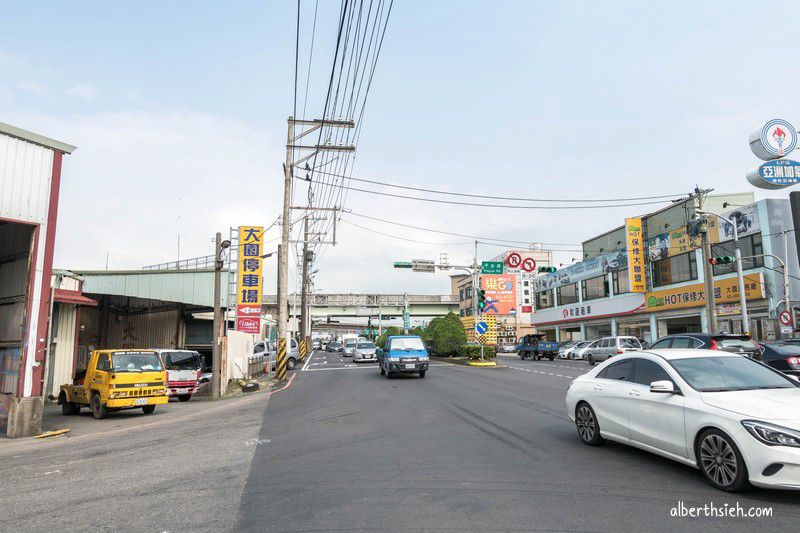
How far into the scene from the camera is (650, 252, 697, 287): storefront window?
3891cm

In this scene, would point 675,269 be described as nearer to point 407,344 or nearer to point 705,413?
point 407,344

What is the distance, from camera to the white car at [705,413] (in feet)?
16.1

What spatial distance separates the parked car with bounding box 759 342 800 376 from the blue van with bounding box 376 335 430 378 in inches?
473

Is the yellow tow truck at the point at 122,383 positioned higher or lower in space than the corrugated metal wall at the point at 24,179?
lower

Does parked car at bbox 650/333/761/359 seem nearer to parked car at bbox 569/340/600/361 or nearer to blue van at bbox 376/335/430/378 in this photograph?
blue van at bbox 376/335/430/378

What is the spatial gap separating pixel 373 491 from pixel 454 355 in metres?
36.2

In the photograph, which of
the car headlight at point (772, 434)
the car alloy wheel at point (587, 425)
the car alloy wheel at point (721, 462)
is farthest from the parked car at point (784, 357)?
the car headlight at point (772, 434)

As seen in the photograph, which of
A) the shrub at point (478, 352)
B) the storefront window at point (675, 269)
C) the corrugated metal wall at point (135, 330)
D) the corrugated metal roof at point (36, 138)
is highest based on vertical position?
the storefront window at point (675, 269)

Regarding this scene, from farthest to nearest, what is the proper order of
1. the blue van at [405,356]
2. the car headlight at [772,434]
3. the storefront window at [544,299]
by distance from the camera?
1. the storefront window at [544,299]
2. the blue van at [405,356]
3. the car headlight at [772,434]

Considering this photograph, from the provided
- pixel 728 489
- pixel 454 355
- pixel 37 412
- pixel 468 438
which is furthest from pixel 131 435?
pixel 454 355

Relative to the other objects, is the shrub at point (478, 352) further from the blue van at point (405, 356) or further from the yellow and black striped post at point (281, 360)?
the yellow and black striped post at point (281, 360)

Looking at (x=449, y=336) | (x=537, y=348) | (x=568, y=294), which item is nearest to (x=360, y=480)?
(x=449, y=336)

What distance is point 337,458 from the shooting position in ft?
24.7

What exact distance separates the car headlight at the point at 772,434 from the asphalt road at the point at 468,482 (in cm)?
61
